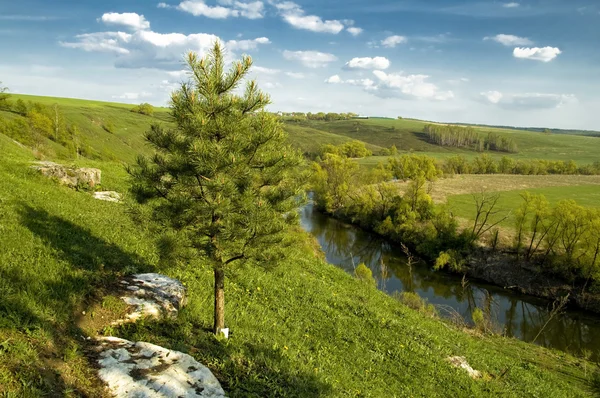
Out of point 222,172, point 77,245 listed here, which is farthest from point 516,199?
point 77,245

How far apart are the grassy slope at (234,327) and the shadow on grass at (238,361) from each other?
0.03m

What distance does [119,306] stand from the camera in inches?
333

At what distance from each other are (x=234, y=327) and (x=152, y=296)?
2.46 m

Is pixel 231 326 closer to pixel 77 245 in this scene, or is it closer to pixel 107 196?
pixel 77 245

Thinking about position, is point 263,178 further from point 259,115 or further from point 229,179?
point 259,115

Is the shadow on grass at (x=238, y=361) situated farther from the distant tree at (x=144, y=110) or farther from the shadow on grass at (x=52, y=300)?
the distant tree at (x=144, y=110)

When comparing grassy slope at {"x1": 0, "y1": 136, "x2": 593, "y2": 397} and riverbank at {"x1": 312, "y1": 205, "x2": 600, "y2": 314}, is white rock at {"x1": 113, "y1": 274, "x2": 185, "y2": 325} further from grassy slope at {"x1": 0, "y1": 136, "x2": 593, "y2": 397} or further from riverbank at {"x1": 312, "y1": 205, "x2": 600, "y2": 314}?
riverbank at {"x1": 312, "y1": 205, "x2": 600, "y2": 314}

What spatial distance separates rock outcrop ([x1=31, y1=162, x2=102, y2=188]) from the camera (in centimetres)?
1655

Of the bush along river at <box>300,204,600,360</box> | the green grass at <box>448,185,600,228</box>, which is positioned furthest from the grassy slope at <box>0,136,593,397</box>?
the green grass at <box>448,185,600,228</box>

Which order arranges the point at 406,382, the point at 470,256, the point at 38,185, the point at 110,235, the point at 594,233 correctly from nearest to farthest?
the point at 406,382, the point at 110,235, the point at 38,185, the point at 594,233, the point at 470,256

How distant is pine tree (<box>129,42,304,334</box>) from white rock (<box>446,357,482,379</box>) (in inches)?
364

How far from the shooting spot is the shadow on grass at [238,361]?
752 centimetres

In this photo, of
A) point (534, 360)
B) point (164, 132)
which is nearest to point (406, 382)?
point (164, 132)

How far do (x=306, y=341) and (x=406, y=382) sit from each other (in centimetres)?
340
